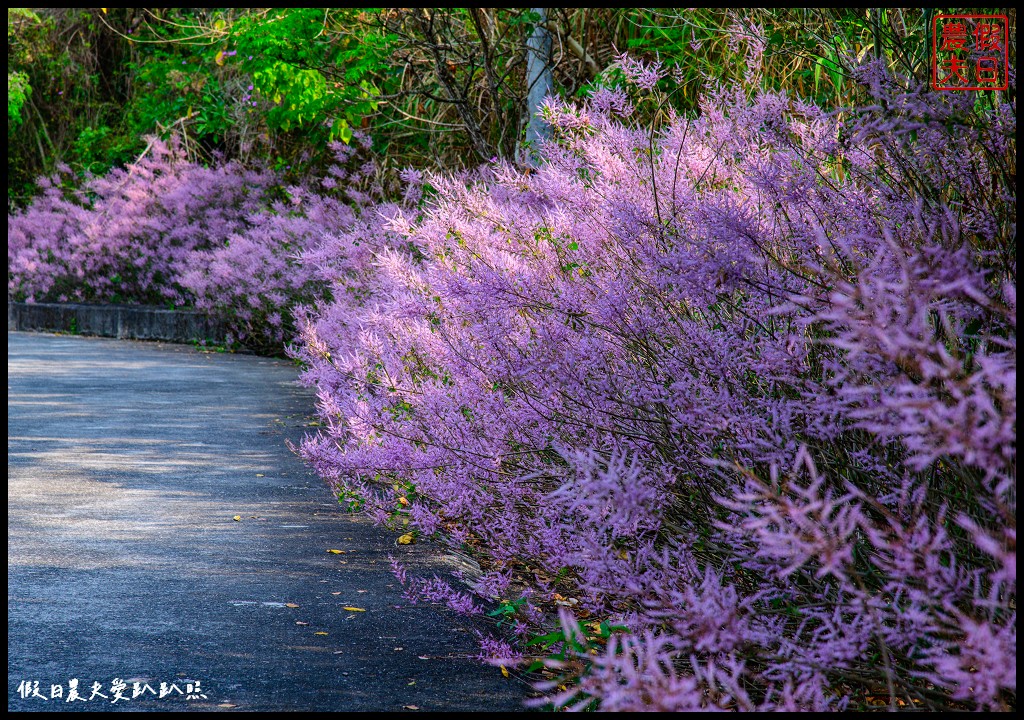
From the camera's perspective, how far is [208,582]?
18.4 ft

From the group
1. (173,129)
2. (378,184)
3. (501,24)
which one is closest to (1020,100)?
(501,24)

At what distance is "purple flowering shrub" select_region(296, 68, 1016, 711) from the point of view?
104 inches

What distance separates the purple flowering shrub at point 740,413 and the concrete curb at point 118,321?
12901 millimetres

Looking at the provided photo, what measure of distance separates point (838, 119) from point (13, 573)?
13.2 ft

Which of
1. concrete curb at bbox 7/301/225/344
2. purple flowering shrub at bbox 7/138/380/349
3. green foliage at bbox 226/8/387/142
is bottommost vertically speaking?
concrete curb at bbox 7/301/225/344

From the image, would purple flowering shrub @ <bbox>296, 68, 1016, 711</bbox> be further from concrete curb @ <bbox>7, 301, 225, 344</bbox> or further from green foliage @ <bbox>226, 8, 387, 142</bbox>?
concrete curb @ <bbox>7, 301, 225, 344</bbox>

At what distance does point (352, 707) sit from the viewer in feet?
13.4

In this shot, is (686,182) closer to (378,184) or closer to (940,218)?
(940,218)

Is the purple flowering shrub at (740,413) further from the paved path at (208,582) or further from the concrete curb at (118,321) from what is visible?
the concrete curb at (118,321)

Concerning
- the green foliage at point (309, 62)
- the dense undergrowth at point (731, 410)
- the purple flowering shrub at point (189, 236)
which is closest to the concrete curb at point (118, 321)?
the purple flowering shrub at point (189, 236)

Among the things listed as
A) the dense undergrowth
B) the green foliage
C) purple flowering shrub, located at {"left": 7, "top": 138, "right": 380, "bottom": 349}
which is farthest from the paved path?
purple flowering shrub, located at {"left": 7, "top": 138, "right": 380, "bottom": 349}

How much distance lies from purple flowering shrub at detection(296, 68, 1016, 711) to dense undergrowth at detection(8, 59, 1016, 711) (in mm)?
19

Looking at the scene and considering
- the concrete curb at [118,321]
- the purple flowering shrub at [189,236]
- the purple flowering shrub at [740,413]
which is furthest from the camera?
the concrete curb at [118,321]

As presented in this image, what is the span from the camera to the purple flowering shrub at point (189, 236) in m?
16.5
